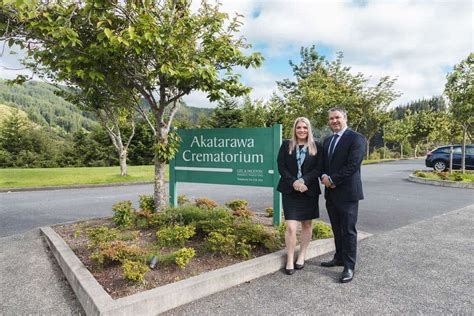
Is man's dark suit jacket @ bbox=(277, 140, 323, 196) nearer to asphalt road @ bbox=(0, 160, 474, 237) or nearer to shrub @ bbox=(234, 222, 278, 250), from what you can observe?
shrub @ bbox=(234, 222, 278, 250)

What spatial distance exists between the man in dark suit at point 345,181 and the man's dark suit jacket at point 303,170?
12 centimetres

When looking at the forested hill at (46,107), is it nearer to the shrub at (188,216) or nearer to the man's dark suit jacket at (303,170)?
the shrub at (188,216)

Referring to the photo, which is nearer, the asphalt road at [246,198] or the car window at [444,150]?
the asphalt road at [246,198]

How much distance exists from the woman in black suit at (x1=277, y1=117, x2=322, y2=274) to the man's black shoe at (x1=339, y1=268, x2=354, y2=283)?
48 cm

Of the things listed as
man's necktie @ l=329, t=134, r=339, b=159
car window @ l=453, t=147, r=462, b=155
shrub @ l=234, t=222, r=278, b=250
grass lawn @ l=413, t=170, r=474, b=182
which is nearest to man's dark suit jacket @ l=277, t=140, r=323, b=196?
man's necktie @ l=329, t=134, r=339, b=159

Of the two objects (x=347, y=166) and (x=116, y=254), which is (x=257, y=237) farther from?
(x=116, y=254)

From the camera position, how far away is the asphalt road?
6227 mm

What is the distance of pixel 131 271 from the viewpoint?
118 inches

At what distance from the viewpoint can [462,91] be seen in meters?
12.3

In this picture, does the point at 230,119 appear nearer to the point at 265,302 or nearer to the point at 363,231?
the point at 363,231

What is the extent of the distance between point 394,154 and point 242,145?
131 ft

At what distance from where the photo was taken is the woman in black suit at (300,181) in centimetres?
356

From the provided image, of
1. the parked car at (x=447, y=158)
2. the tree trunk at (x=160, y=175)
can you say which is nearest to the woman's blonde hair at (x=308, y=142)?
the tree trunk at (x=160, y=175)

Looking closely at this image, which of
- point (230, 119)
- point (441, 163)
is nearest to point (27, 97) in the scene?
point (230, 119)
